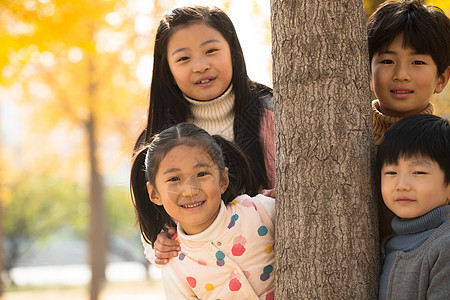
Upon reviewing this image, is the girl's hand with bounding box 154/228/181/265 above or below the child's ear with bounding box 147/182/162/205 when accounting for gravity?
below

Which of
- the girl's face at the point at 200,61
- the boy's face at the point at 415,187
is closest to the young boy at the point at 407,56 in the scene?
the boy's face at the point at 415,187

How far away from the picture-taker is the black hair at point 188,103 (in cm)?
287

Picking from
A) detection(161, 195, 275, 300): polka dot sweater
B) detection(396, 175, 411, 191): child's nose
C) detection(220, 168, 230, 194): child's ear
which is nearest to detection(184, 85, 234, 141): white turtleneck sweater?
detection(220, 168, 230, 194): child's ear

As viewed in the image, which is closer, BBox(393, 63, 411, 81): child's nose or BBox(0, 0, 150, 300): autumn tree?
BBox(393, 63, 411, 81): child's nose

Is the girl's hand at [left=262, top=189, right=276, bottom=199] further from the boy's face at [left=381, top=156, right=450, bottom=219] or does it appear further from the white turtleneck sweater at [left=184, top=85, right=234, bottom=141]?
the boy's face at [left=381, top=156, right=450, bottom=219]

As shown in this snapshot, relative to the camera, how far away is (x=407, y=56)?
2.49m

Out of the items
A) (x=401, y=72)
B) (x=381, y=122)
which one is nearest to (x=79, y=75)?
(x=381, y=122)

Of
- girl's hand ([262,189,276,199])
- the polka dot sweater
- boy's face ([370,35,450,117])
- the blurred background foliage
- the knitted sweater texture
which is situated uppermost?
the blurred background foliage

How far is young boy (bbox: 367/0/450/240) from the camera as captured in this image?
8.14 feet

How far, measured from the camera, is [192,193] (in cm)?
225

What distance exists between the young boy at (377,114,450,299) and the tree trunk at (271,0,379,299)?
0.07 m

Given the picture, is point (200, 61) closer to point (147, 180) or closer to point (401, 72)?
point (147, 180)

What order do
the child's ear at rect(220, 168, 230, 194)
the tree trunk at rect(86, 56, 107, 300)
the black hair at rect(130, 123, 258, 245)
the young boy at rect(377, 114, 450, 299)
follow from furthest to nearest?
the tree trunk at rect(86, 56, 107, 300) → the black hair at rect(130, 123, 258, 245) → the child's ear at rect(220, 168, 230, 194) → the young boy at rect(377, 114, 450, 299)

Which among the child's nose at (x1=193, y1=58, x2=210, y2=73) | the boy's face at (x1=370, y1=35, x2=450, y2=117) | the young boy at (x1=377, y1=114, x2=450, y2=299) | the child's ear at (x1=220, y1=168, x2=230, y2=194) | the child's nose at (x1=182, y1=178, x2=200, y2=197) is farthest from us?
the child's nose at (x1=193, y1=58, x2=210, y2=73)
